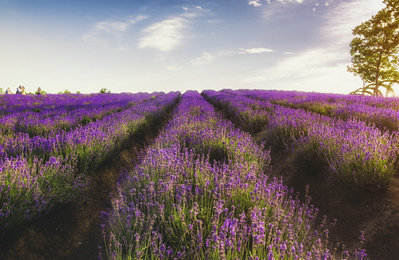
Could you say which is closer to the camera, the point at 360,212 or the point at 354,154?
the point at 360,212

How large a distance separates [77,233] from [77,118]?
4.34m

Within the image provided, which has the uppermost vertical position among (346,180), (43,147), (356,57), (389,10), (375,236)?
(389,10)

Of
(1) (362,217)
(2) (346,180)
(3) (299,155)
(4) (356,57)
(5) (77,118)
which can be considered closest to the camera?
(1) (362,217)

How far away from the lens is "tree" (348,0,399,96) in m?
18.2

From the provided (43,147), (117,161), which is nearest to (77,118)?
(117,161)

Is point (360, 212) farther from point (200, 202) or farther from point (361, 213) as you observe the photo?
point (200, 202)

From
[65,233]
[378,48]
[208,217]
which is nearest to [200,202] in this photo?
[208,217]

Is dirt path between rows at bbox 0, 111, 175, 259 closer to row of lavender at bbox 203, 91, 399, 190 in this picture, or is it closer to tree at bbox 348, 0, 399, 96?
row of lavender at bbox 203, 91, 399, 190

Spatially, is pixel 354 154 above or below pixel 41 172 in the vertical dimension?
→ above

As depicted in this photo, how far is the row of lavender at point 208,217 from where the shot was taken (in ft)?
4.62

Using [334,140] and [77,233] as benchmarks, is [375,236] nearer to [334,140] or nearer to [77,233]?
[334,140]

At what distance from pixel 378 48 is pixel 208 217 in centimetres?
2426

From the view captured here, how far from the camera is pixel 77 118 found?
614 cm

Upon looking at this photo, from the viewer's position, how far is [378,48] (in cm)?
1927
